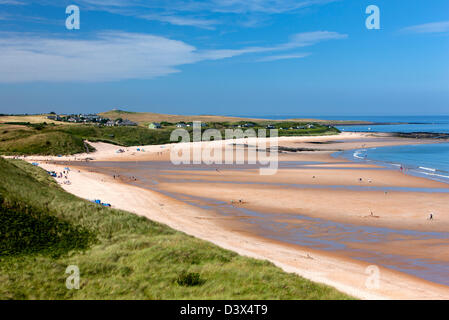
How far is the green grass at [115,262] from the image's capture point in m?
12.7

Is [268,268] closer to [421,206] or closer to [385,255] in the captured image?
[385,255]

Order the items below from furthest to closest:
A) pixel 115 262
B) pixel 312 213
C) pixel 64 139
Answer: pixel 64 139
pixel 312 213
pixel 115 262

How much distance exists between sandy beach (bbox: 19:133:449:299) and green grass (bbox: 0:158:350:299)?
11.0 feet

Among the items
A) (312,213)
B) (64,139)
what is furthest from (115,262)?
(64,139)

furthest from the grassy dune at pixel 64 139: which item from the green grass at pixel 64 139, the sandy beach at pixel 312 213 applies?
the sandy beach at pixel 312 213

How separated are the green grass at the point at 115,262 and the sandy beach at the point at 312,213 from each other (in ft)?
11.0

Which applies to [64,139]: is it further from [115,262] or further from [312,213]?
[115,262]

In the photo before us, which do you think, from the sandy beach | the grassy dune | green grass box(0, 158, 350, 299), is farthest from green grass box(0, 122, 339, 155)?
green grass box(0, 158, 350, 299)

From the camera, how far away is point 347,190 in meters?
38.7

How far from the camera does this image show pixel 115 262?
50.1 feet

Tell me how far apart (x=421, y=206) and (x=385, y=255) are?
13027 mm

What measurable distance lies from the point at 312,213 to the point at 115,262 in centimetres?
1804

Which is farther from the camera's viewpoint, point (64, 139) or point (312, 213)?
point (64, 139)
